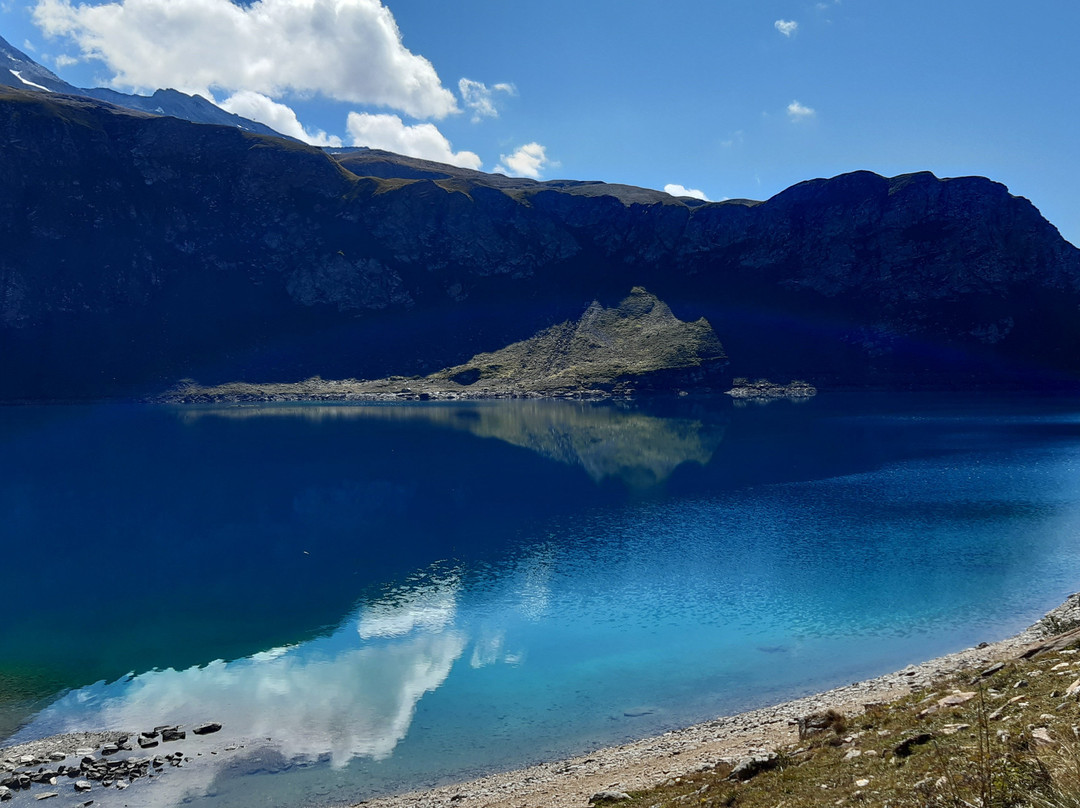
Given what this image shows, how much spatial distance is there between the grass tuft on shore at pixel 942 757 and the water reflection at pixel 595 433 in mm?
75937

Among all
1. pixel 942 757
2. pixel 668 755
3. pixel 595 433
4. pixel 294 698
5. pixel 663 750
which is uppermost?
pixel 942 757

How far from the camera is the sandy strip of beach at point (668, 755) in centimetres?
2270

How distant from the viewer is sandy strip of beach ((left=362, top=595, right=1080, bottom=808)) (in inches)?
894

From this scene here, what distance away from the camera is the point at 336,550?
65.8 m

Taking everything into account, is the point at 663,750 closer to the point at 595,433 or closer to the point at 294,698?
the point at 294,698

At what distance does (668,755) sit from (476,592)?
1095 inches

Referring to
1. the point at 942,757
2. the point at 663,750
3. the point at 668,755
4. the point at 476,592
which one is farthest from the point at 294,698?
the point at 942,757

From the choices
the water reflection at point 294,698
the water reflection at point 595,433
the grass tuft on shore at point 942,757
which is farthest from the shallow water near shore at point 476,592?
the grass tuft on shore at point 942,757

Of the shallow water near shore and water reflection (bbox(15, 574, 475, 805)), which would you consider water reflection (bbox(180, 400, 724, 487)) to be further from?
water reflection (bbox(15, 574, 475, 805))

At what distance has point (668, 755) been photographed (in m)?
25.7

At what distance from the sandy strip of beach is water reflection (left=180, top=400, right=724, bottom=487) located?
6290cm

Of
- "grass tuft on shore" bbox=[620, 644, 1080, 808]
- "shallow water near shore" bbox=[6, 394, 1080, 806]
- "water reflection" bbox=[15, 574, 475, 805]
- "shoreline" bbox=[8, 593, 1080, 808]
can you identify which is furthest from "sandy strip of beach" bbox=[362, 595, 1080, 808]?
"water reflection" bbox=[15, 574, 475, 805]

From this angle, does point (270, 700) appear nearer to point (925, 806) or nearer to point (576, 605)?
point (576, 605)

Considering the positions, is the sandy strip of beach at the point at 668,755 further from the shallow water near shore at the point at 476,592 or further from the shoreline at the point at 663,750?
the shallow water near shore at the point at 476,592
